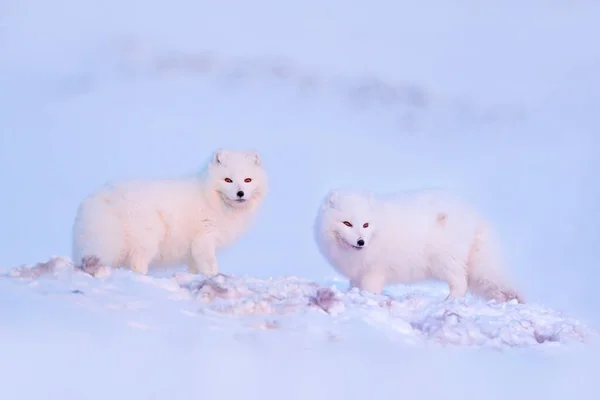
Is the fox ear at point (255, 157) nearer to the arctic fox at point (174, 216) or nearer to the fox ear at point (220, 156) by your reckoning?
the arctic fox at point (174, 216)

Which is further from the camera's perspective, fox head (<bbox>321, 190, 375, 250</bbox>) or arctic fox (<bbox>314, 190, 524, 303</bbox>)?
arctic fox (<bbox>314, 190, 524, 303</bbox>)

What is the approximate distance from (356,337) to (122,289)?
62.0 inches

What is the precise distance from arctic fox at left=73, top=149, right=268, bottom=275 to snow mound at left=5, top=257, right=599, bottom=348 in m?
0.81

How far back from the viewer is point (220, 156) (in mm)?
8234

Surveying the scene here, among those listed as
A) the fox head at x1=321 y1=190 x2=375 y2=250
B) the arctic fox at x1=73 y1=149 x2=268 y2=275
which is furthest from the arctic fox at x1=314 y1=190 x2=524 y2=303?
the arctic fox at x1=73 y1=149 x2=268 y2=275

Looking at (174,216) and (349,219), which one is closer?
(174,216)

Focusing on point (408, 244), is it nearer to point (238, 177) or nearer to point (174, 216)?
point (238, 177)

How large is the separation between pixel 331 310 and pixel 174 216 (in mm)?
2033

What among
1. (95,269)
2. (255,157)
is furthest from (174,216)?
(95,269)

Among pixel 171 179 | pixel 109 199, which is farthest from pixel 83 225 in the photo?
pixel 171 179

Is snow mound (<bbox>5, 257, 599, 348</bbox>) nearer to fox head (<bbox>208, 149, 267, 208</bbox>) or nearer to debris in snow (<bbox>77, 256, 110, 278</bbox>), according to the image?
debris in snow (<bbox>77, 256, 110, 278</bbox>)

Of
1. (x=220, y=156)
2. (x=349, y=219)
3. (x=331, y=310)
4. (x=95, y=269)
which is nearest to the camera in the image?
(x=331, y=310)

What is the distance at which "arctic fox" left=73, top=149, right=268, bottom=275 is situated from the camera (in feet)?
24.7

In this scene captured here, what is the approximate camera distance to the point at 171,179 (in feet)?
26.9
